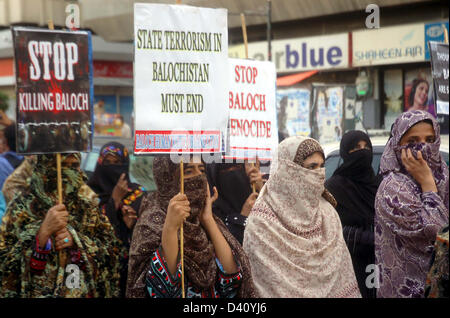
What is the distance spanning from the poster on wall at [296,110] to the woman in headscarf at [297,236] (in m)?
9.06

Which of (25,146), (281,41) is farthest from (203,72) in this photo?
(281,41)

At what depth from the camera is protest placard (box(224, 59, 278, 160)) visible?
5109 millimetres

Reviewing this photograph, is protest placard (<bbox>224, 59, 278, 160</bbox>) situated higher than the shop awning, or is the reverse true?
the shop awning

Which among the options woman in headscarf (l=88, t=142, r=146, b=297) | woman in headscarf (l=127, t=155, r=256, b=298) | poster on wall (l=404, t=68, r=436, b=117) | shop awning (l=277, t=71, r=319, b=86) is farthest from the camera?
shop awning (l=277, t=71, r=319, b=86)

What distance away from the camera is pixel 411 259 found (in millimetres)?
3811

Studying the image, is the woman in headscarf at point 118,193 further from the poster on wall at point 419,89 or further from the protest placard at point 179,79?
the poster on wall at point 419,89

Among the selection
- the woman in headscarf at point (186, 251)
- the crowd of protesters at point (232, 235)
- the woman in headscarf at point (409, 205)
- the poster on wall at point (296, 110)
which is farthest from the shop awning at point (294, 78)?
the woman in headscarf at point (186, 251)

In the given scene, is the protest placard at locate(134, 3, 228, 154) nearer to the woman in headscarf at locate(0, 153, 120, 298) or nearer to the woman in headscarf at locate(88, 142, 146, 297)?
the woman in headscarf at locate(0, 153, 120, 298)

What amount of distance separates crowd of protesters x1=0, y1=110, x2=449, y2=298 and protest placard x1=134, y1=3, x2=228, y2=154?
0.15 meters

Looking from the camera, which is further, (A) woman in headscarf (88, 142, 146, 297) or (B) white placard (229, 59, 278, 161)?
(B) white placard (229, 59, 278, 161)

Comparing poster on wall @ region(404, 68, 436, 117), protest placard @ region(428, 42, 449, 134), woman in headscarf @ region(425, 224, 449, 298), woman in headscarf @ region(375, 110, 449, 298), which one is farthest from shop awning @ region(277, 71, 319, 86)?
woman in headscarf @ region(425, 224, 449, 298)

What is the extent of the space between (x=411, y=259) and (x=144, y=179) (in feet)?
12.3

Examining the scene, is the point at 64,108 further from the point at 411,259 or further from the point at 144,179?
the point at 144,179

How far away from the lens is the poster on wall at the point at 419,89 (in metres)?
10.4
